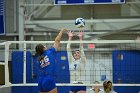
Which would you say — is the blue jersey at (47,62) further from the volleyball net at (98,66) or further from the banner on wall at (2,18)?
the banner on wall at (2,18)

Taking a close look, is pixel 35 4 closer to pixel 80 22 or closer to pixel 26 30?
pixel 26 30

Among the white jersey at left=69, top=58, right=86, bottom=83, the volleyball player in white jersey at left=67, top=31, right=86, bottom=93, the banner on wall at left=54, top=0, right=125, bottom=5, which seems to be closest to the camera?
the volleyball player in white jersey at left=67, top=31, right=86, bottom=93

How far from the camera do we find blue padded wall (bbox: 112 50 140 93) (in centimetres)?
960

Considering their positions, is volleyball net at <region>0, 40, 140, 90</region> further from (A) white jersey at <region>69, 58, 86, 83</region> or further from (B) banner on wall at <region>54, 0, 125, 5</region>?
(A) white jersey at <region>69, 58, 86, 83</region>

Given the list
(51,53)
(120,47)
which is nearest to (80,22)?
(51,53)

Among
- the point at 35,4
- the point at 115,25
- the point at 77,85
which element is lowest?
the point at 77,85

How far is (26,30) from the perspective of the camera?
37.6ft

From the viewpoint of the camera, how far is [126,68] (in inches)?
390

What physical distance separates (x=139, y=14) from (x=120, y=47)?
132 centimetres

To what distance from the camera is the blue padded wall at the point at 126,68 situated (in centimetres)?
960

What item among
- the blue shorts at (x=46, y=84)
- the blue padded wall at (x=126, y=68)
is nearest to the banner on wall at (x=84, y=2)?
the blue padded wall at (x=126, y=68)

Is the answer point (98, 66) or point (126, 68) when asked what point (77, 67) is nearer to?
point (126, 68)

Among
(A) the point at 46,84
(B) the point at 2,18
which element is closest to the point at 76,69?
(A) the point at 46,84

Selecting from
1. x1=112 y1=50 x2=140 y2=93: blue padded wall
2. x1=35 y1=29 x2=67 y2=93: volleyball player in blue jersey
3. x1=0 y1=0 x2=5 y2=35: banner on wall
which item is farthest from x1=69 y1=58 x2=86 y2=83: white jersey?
x1=0 y1=0 x2=5 y2=35: banner on wall
